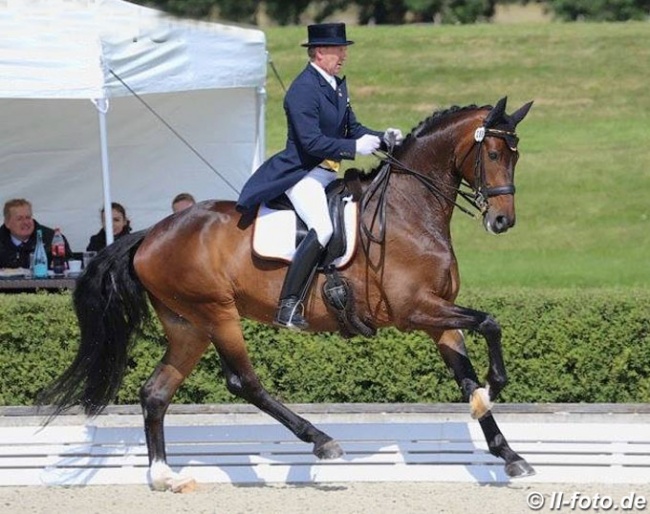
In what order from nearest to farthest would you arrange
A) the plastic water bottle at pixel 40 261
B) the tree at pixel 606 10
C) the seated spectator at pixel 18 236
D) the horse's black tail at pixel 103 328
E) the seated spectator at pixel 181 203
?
the horse's black tail at pixel 103 328
the plastic water bottle at pixel 40 261
the seated spectator at pixel 181 203
the seated spectator at pixel 18 236
the tree at pixel 606 10

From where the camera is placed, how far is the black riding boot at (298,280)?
634 cm

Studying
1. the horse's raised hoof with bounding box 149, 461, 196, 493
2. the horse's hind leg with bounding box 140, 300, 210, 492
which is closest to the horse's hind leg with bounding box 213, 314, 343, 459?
the horse's hind leg with bounding box 140, 300, 210, 492

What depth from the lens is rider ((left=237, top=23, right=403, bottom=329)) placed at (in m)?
6.32

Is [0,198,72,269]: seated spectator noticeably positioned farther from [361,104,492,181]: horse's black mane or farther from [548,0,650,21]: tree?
[548,0,650,21]: tree

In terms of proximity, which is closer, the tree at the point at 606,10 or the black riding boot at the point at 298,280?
the black riding boot at the point at 298,280

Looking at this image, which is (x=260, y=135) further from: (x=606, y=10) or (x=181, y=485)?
(x=606, y=10)

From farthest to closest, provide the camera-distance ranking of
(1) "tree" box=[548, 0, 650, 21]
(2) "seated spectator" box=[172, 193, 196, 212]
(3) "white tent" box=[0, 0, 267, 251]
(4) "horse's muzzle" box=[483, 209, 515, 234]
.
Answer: (1) "tree" box=[548, 0, 650, 21] < (3) "white tent" box=[0, 0, 267, 251] < (2) "seated spectator" box=[172, 193, 196, 212] < (4) "horse's muzzle" box=[483, 209, 515, 234]

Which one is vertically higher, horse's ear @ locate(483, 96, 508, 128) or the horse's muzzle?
horse's ear @ locate(483, 96, 508, 128)

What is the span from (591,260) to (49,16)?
29.0 feet

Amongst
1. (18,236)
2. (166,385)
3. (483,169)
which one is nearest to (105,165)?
(18,236)

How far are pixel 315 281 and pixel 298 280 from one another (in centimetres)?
11

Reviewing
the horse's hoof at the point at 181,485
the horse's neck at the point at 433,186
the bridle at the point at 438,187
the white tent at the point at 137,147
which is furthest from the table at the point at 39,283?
the horse's neck at the point at 433,186

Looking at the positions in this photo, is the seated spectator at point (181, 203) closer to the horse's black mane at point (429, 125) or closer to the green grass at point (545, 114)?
the horse's black mane at point (429, 125)

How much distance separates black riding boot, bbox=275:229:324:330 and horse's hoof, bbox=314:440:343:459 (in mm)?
596
